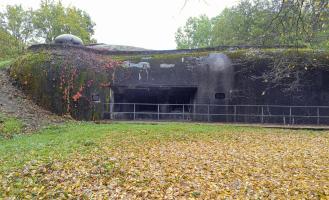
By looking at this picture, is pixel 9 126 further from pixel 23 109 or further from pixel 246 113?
pixel 246 113

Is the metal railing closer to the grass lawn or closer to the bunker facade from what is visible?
the bunker facade

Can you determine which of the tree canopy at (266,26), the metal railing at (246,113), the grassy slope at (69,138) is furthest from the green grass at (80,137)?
the tree canopy at (266,26)

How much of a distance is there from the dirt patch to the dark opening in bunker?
3.67 m

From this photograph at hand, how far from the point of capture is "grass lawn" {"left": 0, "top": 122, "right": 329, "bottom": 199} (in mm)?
5660

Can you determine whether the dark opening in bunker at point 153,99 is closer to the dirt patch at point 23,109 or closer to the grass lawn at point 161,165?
the dirt patch at point 23,109

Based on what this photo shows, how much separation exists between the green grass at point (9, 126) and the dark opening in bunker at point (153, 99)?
543 centimetres

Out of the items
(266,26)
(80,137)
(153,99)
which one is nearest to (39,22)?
(153,99)

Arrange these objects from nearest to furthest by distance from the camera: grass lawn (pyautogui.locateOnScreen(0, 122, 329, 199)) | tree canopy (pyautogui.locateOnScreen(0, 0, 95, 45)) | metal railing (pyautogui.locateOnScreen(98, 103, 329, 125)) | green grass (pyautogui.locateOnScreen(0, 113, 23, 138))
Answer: grass lawn (pyautogui.locateOnScreen(0, 122, 329, 199)) → green grass (pyautogui.locateOnScreen(0, 113, 23, 138)) → metal railing (pyautogui.locateOnScreen(98, 103, 329, 125)) → tree canopy (pyautogui.locateOnScreen(0, 0, 95, 45))

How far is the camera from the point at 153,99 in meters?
17.1

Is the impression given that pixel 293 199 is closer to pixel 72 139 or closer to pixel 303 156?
pixel 303 156

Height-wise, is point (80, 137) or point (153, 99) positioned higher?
point (153, 99)

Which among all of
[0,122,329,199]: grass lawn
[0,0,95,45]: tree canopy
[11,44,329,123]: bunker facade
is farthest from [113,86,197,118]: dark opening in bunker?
[0,0,95,45]: tree canopy

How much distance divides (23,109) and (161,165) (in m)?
8.39

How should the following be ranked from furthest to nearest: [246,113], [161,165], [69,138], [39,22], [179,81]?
[39,22]
[179,81]
[246,113]
[69,138]
[161,165]
